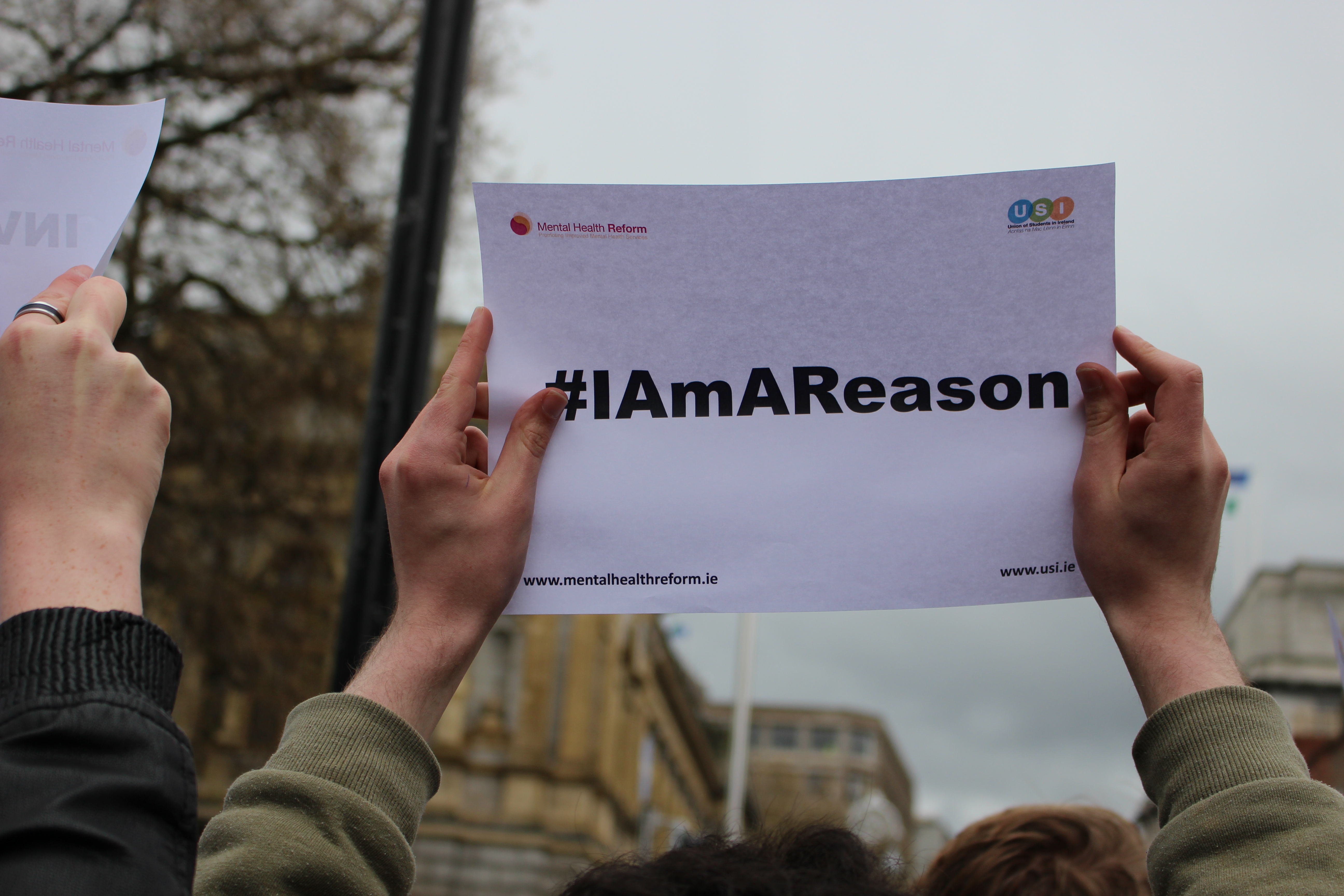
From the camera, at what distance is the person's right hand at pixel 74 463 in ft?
3.01

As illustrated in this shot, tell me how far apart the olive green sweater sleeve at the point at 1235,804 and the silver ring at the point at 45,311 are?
1.02m

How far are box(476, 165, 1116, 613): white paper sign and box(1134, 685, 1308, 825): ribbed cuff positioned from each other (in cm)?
24

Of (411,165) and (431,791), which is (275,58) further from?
(431,791)

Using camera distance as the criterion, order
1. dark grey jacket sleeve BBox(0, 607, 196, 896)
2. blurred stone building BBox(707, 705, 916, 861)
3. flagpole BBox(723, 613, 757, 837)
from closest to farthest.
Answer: dark grey jacket sleeve BBox(0, 607, 196, 896), flagpole BBox(723, 613, 757, 837), blurred stone building BBox(707, 705, 916, 861)

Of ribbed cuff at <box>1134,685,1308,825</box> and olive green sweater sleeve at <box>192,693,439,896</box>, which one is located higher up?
ribbed cuff at <box>1134,685,1308,825</box>

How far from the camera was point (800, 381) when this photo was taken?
146 cm

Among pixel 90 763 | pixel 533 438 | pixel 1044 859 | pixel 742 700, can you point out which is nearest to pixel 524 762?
pixel 742 700

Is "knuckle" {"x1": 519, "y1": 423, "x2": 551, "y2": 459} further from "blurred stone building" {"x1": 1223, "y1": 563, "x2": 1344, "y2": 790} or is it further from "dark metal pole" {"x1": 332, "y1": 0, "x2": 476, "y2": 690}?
"dark metal pole" {"x1": 332, "y1": 0, "x2": 476, "y2": 690}

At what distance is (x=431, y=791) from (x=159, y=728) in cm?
44

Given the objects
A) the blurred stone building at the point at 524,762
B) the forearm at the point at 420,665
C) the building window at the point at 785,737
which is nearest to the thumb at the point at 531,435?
the forearm at the point at 420,665

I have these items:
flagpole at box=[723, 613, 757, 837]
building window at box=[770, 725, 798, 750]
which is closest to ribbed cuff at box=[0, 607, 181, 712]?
flagpole at box=[723, 613, 757, 837]

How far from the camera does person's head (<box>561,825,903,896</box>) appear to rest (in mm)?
993

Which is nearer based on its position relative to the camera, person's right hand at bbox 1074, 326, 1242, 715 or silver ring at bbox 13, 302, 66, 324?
silver ring at bbox 13, 302, 66, 324

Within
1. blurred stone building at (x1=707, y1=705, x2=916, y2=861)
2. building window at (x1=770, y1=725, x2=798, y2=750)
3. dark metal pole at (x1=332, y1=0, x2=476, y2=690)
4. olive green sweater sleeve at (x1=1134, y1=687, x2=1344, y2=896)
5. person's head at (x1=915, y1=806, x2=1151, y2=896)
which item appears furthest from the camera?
building window at (x1=770, y1=725, x2=798, y2=750)
